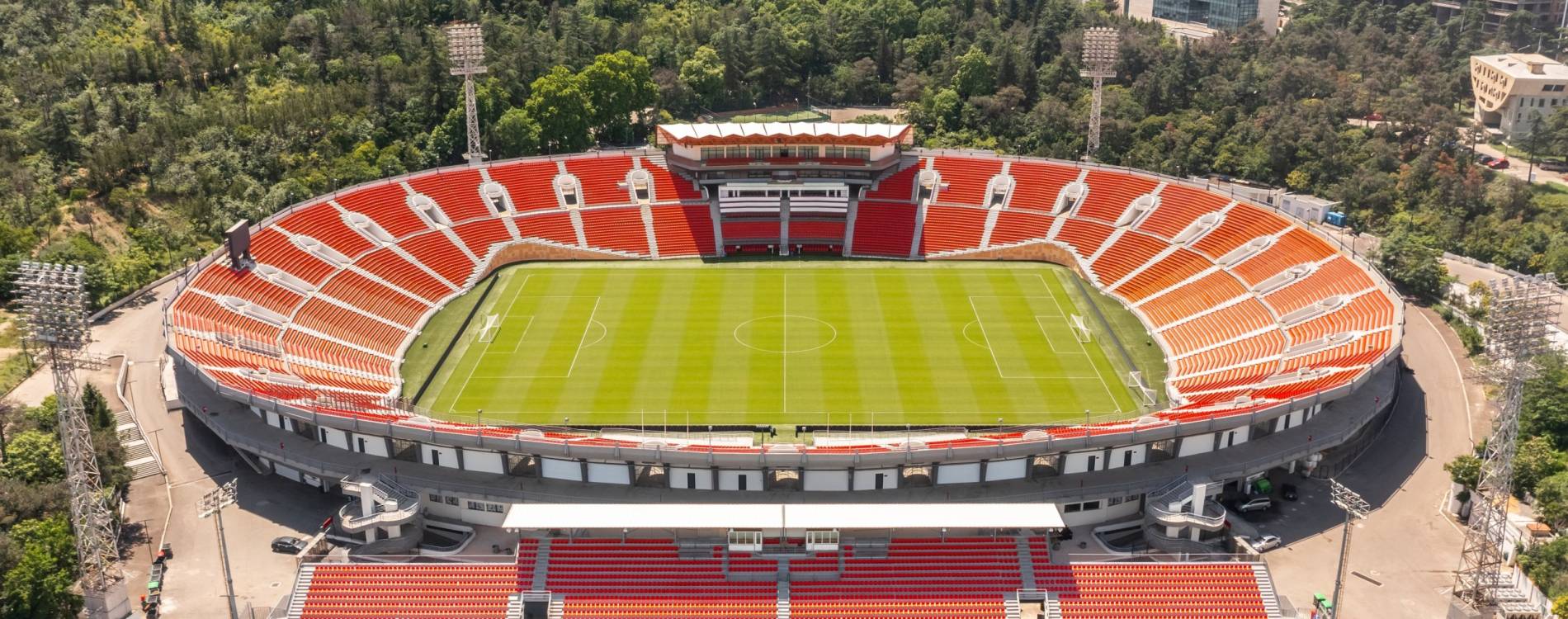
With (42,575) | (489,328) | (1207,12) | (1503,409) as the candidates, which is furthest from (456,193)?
(1207,12)

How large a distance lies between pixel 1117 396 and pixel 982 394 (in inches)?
283

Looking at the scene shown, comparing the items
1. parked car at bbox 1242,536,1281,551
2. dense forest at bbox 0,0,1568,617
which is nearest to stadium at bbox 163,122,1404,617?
parked car at bbox 1242,536,1281,551

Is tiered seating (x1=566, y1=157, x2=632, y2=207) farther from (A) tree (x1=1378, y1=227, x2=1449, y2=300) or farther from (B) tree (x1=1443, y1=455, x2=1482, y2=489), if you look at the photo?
(B) tree (x1=1443, y1=455, x2=1482, y2=489)

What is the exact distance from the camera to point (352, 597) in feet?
161

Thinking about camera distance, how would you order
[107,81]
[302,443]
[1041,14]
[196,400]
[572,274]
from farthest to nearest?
[1041,14]
[107,81]
[572,274]
[196,400]
[302,443]

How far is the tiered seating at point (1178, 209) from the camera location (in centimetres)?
8712

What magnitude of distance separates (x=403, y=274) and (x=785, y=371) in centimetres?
2824

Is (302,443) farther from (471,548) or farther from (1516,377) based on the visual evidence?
(1516,377)

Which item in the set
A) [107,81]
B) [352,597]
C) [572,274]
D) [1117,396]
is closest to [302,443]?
[352,597]

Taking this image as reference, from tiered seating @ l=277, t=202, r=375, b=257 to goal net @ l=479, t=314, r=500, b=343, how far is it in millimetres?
10407

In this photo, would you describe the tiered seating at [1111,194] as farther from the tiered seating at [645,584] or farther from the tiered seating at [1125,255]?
the tiered seating at [645,584]

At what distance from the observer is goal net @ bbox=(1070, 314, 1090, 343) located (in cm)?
7656

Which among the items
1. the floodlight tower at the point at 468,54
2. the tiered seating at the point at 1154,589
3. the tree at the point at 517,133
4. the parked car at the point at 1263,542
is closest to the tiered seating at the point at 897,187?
the floodlight tower at the point at 468,54

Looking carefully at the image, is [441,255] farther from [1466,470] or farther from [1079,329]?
[1466,470]
